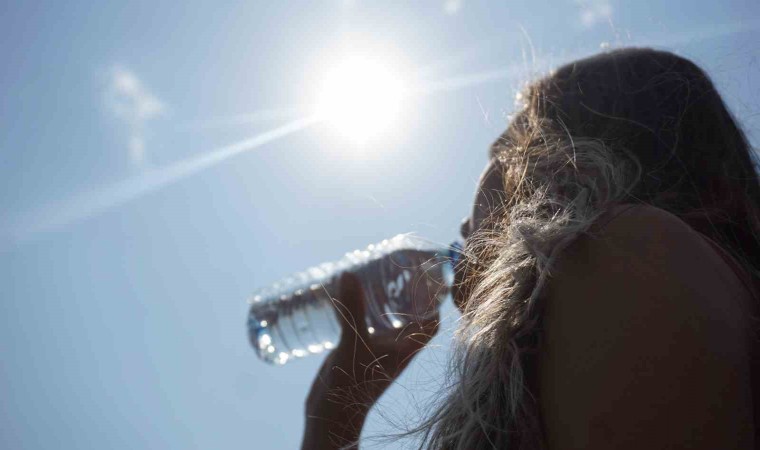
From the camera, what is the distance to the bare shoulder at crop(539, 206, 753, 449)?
0.64 metres

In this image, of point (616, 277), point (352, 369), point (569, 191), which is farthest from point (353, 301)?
point (616, 277)

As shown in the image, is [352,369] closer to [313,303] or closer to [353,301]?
[353,301]

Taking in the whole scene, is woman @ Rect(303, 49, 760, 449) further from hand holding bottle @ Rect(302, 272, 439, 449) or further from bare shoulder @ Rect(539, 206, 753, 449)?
hand holding bottle @ Rect(302, 272, 439, 449)

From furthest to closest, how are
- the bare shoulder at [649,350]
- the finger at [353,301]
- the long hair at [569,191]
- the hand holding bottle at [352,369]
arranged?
the finger at [353,301]
the hand holding bottle at [352,369]
the long hair at [569,191]
the bare shoulder at [649,350]

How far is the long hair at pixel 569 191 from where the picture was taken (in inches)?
33.0

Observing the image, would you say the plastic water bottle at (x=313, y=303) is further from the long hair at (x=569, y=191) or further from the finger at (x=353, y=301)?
the long hair at (x=569, y=191)

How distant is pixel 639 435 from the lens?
645mm

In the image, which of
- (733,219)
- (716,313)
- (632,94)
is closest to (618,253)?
(716,313)

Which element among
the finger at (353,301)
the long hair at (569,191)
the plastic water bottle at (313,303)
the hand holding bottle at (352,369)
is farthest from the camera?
the plastic water bottle at (313,303)

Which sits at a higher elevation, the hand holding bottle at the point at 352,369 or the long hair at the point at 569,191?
the long hair at the point at 569,191

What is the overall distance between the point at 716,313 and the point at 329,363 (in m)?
1.31

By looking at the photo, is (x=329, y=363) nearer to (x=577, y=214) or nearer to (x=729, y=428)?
(x=577, y=214)

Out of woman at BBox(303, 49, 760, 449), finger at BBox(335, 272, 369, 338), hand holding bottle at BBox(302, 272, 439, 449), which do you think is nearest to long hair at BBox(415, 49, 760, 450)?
woman at BBox(303, 49, 760, 449)

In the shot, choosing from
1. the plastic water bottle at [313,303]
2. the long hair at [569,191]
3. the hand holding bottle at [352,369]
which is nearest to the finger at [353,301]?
the hand holding bottle at [352,369]
